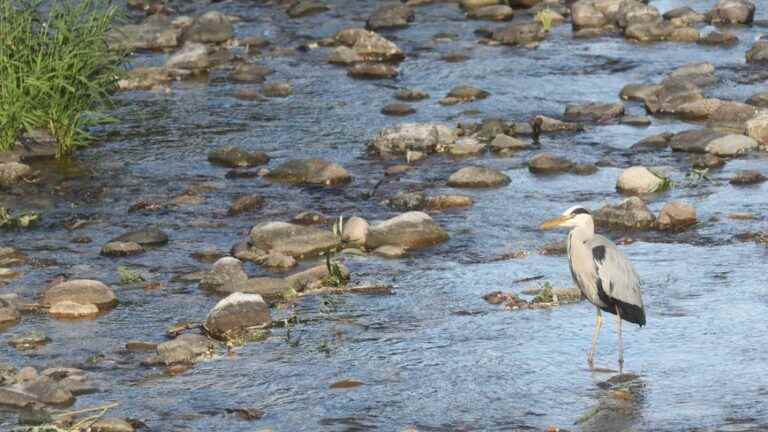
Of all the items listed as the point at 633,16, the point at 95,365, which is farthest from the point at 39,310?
the point at 633,16

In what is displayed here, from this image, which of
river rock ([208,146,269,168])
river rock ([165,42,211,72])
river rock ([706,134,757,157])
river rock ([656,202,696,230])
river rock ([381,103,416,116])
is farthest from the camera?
river rock ([165,42,211,72])

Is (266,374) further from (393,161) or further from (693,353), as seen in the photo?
(393,161)

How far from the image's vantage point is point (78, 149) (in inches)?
584

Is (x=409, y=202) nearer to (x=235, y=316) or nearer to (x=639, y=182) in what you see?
(x=639, y=182)

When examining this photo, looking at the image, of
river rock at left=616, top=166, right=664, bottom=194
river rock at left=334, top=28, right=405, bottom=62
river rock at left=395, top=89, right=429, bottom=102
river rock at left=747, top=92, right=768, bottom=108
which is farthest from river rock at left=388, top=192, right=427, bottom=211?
river rock at left=334, top=28, right=405, bottom=62

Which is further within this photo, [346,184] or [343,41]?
[343,41]

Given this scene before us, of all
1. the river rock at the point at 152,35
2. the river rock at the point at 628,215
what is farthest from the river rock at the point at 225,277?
the river rock at the point at 152,35

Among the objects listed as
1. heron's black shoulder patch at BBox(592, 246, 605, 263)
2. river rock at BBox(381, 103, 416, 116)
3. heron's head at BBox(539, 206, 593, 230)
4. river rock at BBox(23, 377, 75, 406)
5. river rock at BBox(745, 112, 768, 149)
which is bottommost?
river rock at BBox(381, 103, 416, 116)

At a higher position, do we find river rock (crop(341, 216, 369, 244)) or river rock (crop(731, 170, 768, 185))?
river rock (crop(731, 170, 768, 185))

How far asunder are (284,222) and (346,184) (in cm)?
168

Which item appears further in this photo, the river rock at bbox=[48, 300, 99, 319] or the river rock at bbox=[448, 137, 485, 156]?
the river rock at bbox=[448, 137, 485, 156]

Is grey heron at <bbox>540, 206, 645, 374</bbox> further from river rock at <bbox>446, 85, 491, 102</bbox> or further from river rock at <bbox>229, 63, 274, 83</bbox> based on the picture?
river rock at <bbox>229, 63, 274, 83</bbox>

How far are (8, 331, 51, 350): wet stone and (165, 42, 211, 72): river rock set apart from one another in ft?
29.4

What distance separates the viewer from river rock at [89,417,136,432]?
25.4 feet
